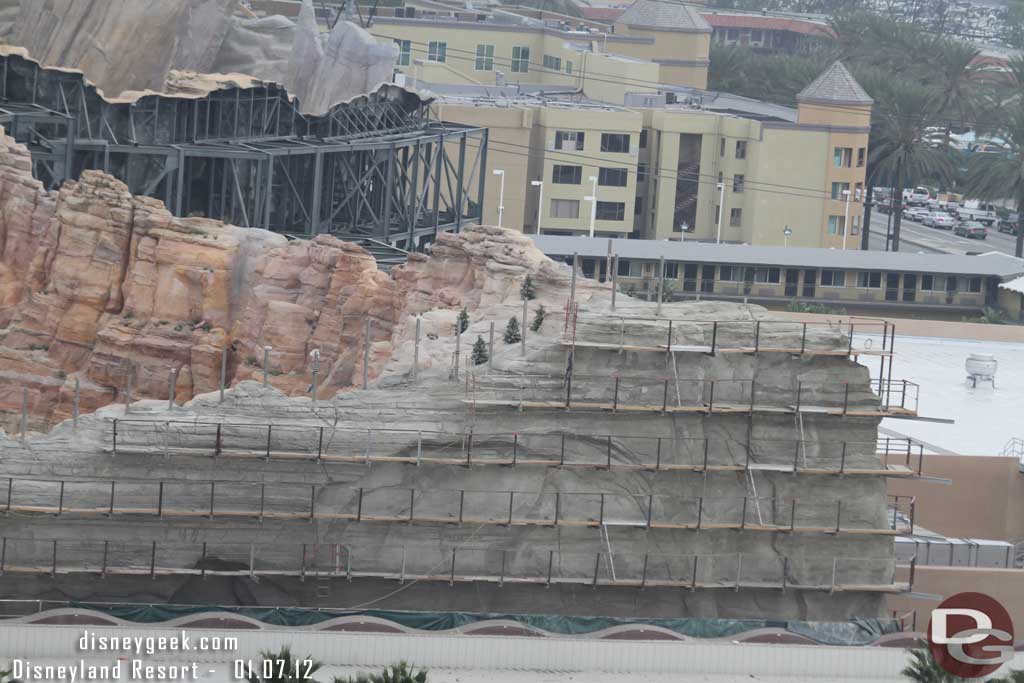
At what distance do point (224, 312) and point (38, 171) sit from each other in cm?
2219

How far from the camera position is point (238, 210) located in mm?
98375

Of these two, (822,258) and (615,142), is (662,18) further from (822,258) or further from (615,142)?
(822,258)

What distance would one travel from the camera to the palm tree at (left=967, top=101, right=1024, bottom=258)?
5404 inches

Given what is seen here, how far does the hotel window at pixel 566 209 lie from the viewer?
138 metres

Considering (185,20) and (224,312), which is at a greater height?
(185,20)

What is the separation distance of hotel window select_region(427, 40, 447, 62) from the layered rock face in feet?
270

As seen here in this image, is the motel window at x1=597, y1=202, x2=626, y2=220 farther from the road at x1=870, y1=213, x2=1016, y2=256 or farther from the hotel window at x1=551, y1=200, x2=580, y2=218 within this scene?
the road at x1=870, y1=213, x2=1016, y2=256

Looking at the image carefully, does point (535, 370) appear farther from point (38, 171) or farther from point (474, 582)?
point (38, 171)

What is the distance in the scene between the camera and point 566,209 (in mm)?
138250

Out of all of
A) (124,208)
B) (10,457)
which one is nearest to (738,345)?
(10,457)

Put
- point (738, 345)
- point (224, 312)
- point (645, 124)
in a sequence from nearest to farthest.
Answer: point (738, 345)
point (224, 312)
point (645, 124)

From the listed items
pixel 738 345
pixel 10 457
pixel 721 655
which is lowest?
pixel 721 655

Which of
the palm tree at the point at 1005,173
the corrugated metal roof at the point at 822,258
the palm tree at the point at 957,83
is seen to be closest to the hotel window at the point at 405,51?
the palm tree at the point at 957,83

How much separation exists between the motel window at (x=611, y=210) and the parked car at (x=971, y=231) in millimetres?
32962
